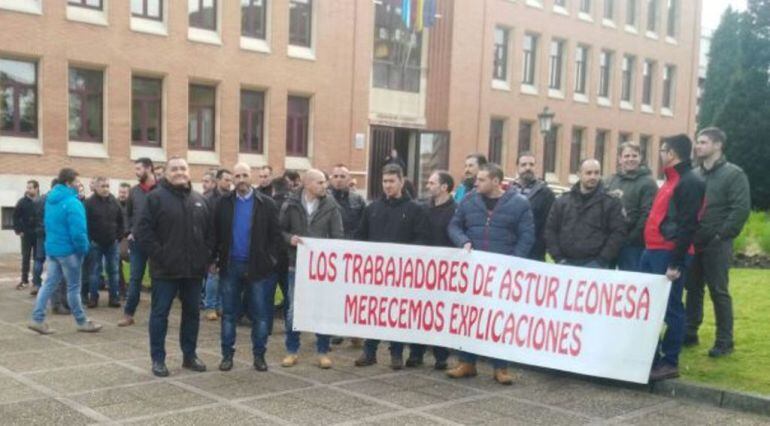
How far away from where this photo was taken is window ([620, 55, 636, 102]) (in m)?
41.7

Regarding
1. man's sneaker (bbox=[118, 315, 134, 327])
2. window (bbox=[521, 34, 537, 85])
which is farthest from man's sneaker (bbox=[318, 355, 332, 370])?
window (bbox=[521, 34, 537, 85])

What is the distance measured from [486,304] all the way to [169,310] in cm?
297

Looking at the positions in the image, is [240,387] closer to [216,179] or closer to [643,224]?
[643,224]

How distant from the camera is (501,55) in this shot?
115 feet

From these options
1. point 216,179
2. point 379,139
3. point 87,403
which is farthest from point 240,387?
point 379,139

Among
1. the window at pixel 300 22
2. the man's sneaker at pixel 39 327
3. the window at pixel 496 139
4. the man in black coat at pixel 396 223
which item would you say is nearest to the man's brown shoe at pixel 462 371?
the man in black coat at pixel 396 223

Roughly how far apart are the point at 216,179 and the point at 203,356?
11.9 feet

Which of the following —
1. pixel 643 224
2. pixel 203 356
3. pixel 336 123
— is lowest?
pixel 203 356

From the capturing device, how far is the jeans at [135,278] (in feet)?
33.4

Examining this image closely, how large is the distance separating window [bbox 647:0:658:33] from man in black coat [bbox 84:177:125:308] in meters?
37.3

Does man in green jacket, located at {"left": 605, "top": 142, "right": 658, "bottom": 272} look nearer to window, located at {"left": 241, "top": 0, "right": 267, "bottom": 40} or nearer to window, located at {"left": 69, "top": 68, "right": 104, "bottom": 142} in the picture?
window, located at {"left": 69, "top": 68, "right": 104, "bottom": 142}

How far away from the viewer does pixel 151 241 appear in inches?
283

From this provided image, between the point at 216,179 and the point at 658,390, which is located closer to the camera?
the point at 658,390

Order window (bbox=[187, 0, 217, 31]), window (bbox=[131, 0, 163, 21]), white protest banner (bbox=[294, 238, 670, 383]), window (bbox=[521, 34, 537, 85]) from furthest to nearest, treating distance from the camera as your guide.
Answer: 1. window (bbox=[521, 34, 537, 85])
2. window (bbox=[187, 0, 217, 31])
3. window (bbox=[131, 0, 163, 21])
4. white protest banner (bbox=[294, 238, 670, 383])
